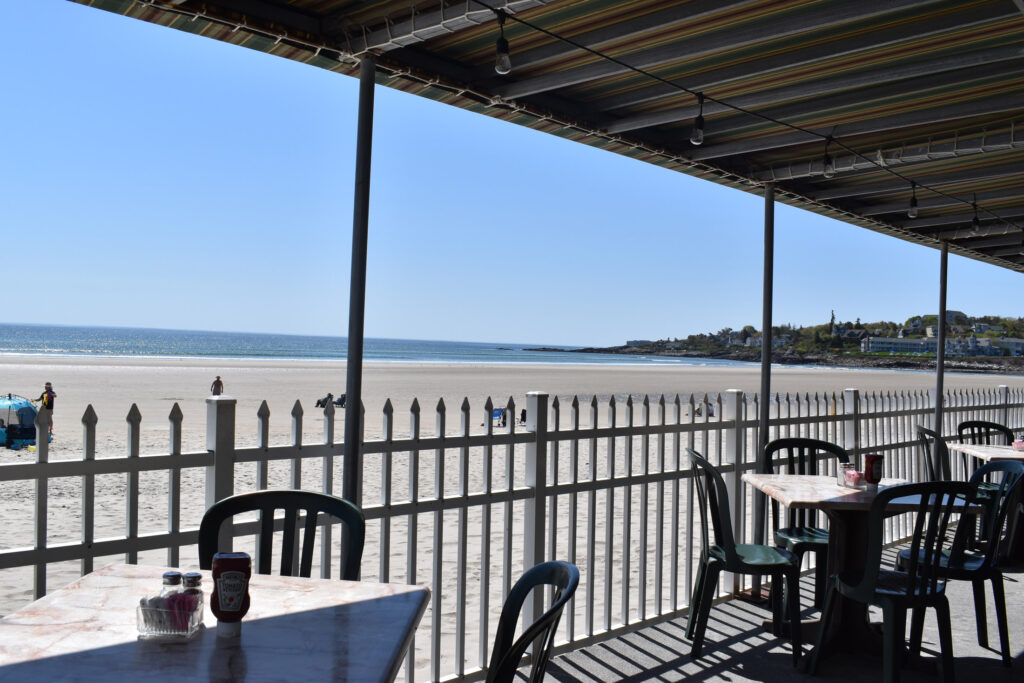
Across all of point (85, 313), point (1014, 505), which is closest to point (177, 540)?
point (1014, 505)

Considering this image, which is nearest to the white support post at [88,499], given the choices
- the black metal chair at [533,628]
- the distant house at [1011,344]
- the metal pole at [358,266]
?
the metal pole at [358,266]

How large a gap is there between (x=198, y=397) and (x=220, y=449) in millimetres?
21037

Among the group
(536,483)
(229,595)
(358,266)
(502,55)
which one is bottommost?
(536,483)

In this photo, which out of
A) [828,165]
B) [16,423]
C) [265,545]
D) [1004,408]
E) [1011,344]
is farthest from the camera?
[1011,344]

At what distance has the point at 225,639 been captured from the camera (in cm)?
159

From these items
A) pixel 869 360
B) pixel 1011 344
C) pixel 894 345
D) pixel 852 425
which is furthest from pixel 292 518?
pixel 894 345

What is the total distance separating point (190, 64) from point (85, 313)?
203 feet

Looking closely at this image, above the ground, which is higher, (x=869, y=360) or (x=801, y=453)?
(x=869, y=360)

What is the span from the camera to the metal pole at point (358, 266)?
9.68ft

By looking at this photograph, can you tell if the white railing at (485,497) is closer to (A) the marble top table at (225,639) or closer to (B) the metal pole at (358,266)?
(B) the metal pole at (358,266)

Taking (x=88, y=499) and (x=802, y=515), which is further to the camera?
(x=802, y=515)

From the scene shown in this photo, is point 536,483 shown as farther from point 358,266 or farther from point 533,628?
point 533,628

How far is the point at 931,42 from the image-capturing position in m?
3.15

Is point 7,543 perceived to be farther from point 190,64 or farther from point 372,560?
point 190,64
